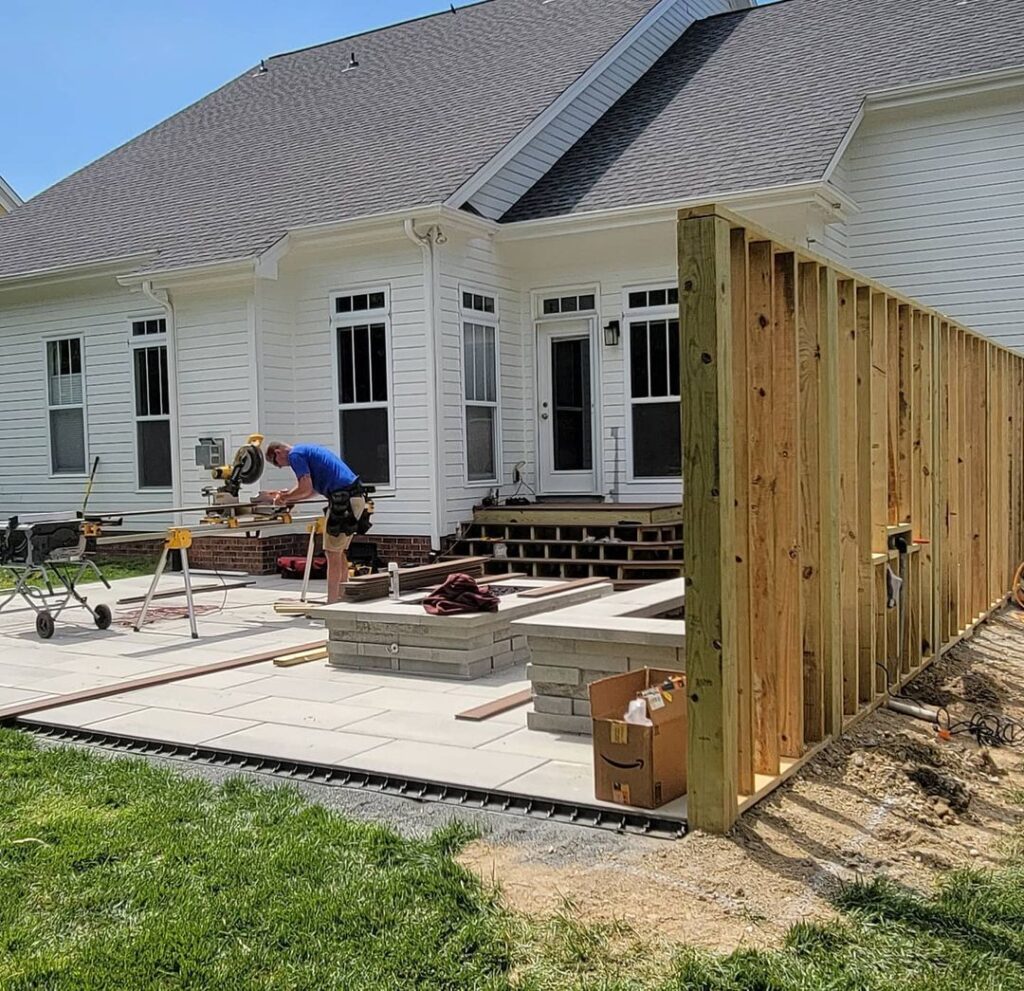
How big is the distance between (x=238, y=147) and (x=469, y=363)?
669 cm

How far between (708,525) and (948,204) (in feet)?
31.3

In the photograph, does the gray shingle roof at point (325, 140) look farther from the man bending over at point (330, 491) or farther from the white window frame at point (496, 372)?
the man bending over at point (330, 491)

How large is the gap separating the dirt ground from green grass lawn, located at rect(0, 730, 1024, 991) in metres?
0.14

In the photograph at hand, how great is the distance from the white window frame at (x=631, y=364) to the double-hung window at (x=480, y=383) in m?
1.45

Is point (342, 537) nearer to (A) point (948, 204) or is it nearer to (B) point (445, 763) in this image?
(B) point (445, 763)

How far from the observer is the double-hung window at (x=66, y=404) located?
49.4 ft

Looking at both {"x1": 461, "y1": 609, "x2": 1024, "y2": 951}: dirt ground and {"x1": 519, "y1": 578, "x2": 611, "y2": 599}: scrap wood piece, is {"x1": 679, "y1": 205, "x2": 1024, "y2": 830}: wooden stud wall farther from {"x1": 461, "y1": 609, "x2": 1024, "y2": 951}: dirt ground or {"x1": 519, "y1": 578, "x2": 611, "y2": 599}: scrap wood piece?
{"x1": 519, "y1": 578, "x2": 611, "y2": 599}: scrap wood piece

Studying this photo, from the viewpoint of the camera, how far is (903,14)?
556 inches

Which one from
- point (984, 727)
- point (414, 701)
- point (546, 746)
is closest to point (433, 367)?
point (414, 701)

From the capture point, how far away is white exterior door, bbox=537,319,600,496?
1276 centimetres

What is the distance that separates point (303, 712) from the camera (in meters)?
6.23

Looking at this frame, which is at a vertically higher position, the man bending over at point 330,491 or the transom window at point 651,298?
the transom window at point 651,298

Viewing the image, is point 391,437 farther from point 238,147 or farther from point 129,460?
point 238,147

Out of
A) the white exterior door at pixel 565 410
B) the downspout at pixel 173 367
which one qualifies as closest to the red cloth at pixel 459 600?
the white exterior door at pixel 565 410
